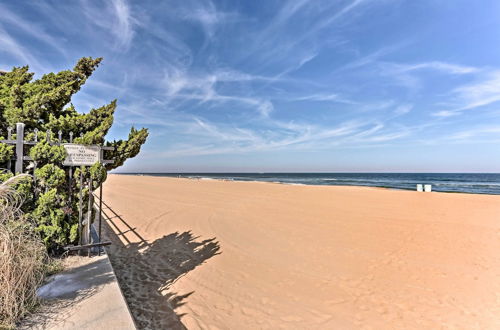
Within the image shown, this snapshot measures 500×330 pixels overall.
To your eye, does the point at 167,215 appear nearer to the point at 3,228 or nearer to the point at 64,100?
the point at 64,100

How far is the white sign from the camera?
15.0ft

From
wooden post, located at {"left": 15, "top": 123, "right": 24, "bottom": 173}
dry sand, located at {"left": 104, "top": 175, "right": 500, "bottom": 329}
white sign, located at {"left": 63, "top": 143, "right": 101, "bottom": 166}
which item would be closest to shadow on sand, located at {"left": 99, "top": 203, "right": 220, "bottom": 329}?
dry sand, located at {"left": 104, "top": 175, "right": 500, "bottom": 329}

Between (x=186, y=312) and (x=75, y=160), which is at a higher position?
(x=75, y=160)

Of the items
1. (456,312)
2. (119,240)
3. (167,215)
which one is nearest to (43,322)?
(119,240)

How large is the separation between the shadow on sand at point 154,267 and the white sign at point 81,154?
234cm

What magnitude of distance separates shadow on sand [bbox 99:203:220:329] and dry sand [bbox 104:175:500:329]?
0.02m

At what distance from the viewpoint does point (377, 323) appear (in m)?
3.73

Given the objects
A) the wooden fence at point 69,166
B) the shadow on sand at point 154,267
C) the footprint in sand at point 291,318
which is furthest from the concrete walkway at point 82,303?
the footprint in sand at point 291,318

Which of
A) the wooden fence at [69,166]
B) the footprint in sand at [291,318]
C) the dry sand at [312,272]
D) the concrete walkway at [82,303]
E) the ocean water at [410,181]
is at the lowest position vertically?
the footprint in sand at [291,318]

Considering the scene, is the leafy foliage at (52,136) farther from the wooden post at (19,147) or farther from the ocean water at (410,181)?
the ocean water at (410,181)

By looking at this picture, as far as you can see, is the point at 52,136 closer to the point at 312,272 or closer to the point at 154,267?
the point at 154,267

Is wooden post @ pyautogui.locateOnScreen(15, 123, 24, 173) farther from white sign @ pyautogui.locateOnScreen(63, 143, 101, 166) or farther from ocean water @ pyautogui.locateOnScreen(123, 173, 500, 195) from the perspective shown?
ocean water @ pyautogui.locateOnScreen(123, 173, 500, 195)

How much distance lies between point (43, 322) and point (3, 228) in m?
1.12

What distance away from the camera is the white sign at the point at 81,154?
15.0ft
